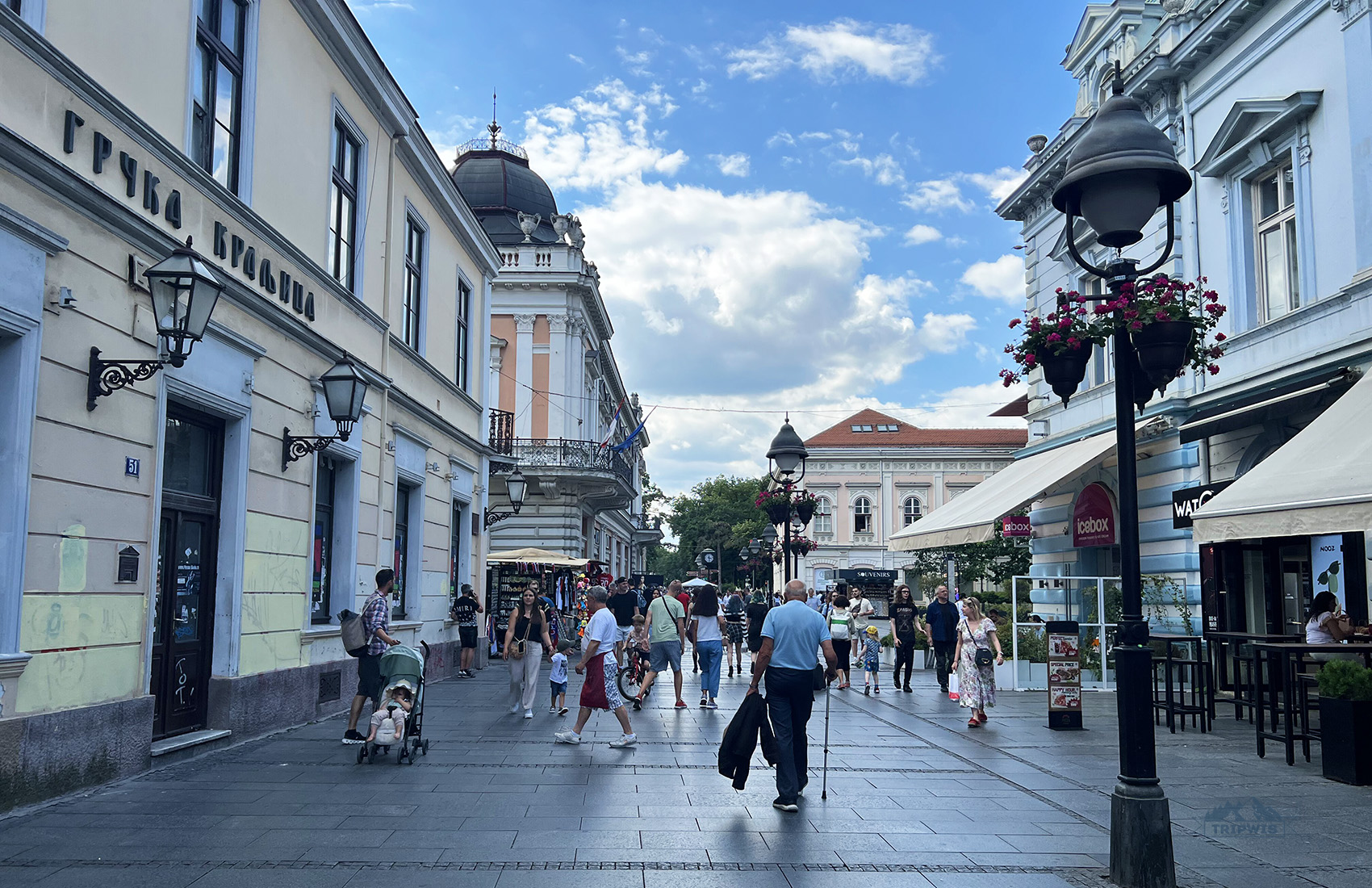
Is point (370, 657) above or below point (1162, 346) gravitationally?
below

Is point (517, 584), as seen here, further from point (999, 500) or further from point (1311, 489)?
point (1311, 489)

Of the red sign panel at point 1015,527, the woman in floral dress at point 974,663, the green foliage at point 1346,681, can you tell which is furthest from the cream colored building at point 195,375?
the red sign panel at point 1015,527

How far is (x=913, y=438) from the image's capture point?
72.5 metres

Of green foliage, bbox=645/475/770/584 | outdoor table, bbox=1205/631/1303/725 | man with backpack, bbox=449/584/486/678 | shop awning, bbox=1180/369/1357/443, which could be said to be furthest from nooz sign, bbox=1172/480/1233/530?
green foliage, bbox=645/475/770/584

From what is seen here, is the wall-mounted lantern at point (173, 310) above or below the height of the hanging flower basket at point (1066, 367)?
above

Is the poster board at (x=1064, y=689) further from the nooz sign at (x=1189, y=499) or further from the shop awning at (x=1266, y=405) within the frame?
the shop awning at (x=1266, y=405)

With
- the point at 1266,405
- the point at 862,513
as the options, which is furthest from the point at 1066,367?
the point at 862,513

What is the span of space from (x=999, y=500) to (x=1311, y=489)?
8479mm

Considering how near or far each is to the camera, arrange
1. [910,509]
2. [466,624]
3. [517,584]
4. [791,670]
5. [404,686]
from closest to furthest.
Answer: [791,670], [404,686], [466,624], [517,584], [910,509]

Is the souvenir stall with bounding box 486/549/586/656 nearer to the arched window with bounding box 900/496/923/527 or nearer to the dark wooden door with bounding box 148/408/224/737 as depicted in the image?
the dark wooden door with bounding box 148/408/224/737

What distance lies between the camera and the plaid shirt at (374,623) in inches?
429

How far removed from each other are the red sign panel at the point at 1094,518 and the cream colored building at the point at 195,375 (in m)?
11.9

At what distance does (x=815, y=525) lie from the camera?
68875 mm

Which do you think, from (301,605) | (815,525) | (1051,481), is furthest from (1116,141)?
(815,525)
